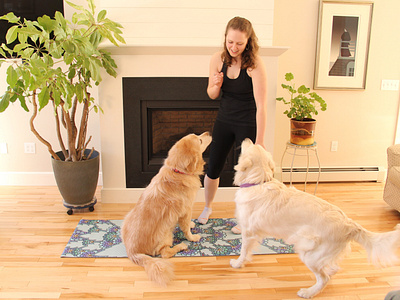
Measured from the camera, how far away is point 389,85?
3.51 meters

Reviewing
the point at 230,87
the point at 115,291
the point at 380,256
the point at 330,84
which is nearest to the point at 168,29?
the point at 230,87

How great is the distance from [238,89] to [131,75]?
111 cm

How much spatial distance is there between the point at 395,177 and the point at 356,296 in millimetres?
1302

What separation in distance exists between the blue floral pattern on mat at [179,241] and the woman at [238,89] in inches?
6.4

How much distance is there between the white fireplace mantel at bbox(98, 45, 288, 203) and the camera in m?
2.80

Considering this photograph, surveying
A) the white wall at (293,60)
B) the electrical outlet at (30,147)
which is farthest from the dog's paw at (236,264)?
the electrical outlet at (30,147)

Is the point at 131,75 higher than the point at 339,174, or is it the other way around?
the point at 131,75

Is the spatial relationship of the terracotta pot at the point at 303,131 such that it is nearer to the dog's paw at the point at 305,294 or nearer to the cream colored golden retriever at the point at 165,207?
the cream colored golden retriever at the point at 165,207

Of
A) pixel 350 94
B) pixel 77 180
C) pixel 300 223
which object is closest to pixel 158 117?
pixel 77 180

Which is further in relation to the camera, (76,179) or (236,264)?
(76,179)

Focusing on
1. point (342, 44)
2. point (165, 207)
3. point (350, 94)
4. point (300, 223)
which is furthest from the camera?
point (350, 94)

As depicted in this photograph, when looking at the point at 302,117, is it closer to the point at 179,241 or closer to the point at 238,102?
the point at 238,102

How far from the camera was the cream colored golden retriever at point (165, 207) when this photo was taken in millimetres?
2010

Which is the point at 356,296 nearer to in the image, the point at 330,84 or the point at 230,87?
the point at 230,87
